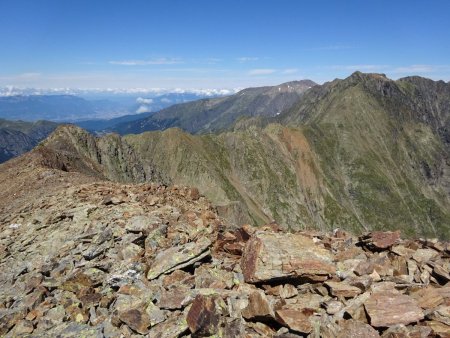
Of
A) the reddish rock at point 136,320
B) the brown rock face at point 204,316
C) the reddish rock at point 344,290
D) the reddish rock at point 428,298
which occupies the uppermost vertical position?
the reddish rock at point 428,298

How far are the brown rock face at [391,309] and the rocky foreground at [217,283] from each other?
37mm

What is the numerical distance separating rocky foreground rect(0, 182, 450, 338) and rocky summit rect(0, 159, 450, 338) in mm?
46

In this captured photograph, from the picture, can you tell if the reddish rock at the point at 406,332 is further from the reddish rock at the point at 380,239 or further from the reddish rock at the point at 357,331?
the reddish rock at the point at 380,239

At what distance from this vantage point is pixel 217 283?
54.1ft

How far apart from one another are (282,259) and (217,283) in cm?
286

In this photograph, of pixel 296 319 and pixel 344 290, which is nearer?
pixel 296 319

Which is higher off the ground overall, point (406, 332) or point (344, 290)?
point (344, 290)

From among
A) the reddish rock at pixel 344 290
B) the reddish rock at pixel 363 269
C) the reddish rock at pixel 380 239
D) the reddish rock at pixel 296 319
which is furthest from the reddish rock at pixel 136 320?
the reddish rock at pixel 380 239

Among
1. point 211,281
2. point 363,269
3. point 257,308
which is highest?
point 363,269

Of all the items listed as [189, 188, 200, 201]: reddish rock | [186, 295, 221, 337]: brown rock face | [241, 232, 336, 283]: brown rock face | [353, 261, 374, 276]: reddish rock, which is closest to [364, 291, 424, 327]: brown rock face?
[353, 261, 374, 276]: reddish rock

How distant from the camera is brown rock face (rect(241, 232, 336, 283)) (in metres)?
16.0

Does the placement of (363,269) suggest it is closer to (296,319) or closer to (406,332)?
(406,332)

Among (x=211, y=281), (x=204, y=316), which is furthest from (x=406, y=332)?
(x=211, y=281)

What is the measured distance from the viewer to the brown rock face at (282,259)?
631 inches
